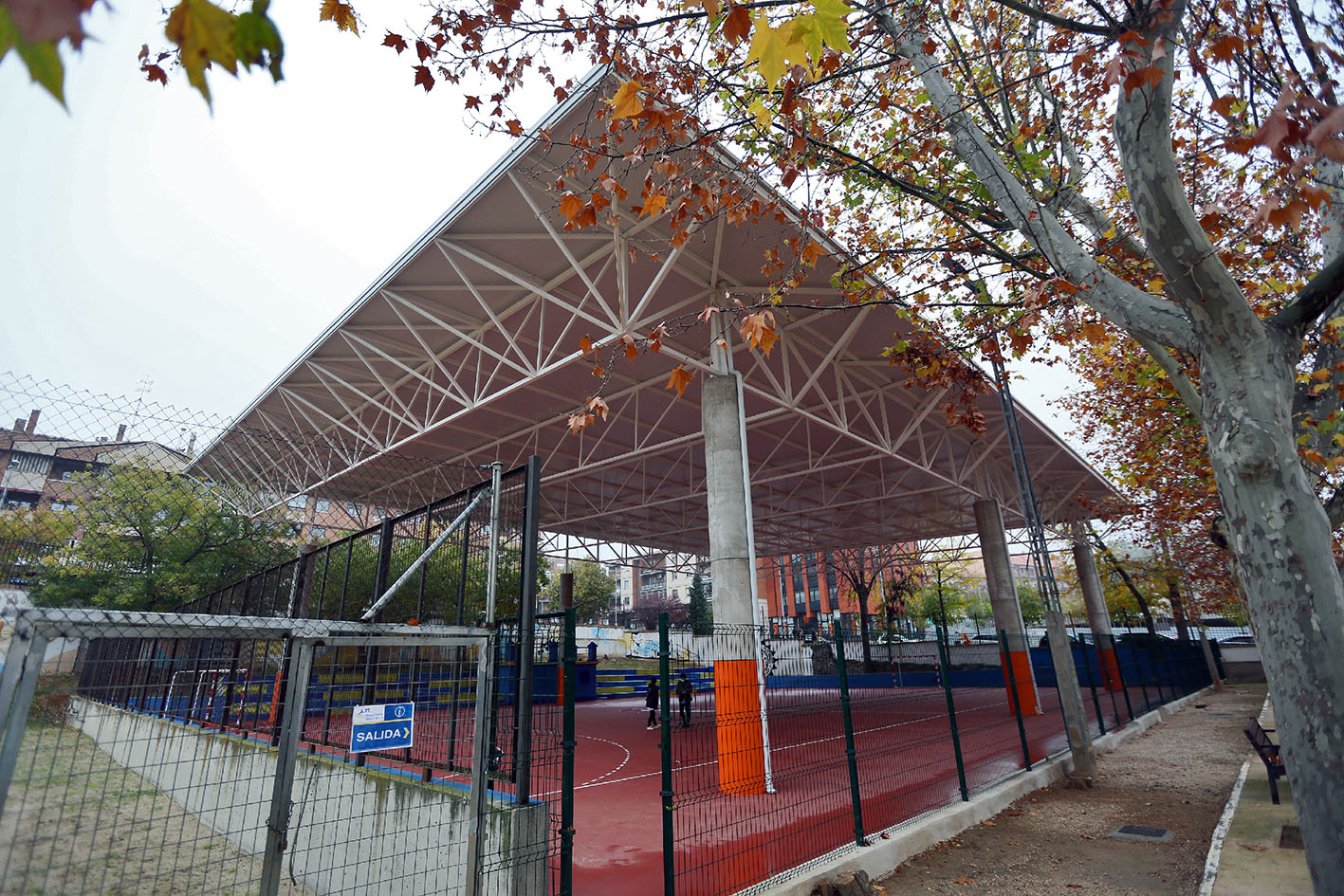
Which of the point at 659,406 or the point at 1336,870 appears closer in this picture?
the point at 1336,870

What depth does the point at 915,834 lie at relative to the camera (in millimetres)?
7211

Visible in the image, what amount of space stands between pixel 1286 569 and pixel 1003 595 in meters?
20.5

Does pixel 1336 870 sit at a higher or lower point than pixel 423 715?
lower

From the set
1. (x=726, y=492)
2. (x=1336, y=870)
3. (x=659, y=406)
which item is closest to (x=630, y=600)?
(x=659, y=406)

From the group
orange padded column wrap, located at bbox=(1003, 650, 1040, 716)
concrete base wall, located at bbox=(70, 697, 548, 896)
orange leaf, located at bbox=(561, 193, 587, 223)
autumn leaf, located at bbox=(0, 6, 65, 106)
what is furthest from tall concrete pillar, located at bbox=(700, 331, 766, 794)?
orange padded column wrap, located at bbox=(1003, 650, 1040, 716)

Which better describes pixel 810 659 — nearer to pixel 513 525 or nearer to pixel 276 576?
pixel 513 525

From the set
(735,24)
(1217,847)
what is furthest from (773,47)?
(1217,847)

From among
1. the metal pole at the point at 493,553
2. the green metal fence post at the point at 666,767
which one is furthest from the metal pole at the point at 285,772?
the green metal fence post at the point at 666,767

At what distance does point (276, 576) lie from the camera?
31.3ft

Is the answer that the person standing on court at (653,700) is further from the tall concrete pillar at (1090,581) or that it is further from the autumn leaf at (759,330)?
the tall concrete pillar at (1090,581)

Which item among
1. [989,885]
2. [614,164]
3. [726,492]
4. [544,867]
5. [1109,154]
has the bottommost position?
[989,885]

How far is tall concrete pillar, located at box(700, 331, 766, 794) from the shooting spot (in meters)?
8.59

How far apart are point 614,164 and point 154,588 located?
53.1ft

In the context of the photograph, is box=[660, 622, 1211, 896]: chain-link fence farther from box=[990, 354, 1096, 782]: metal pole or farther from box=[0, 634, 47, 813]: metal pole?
box=[0, 634, 47, 813]: metal pole
